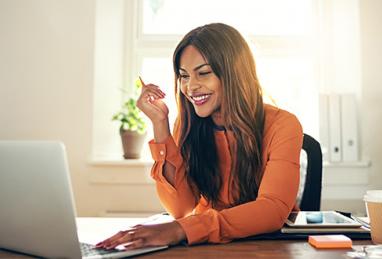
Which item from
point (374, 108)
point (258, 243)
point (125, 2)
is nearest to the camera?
point (258, 243)

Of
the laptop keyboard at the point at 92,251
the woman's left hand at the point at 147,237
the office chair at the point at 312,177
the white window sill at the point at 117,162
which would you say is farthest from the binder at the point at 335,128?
the laptop keyboard at the point at 92,251

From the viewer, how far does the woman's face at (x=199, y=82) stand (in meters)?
1.17

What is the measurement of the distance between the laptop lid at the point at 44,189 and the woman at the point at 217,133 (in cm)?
47

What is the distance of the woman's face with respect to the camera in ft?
3.85

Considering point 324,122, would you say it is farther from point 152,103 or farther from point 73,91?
point 73,91

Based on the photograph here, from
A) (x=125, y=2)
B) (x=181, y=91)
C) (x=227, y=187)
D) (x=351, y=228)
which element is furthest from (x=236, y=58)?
(x=125, y=2)

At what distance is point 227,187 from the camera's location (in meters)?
1.21

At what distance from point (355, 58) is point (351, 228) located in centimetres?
146

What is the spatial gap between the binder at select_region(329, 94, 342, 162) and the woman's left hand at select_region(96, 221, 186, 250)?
1.42 meters

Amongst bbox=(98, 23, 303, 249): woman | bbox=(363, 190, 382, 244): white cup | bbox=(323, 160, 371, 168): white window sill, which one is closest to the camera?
bbox=(363, 190, 382, 244): white cup

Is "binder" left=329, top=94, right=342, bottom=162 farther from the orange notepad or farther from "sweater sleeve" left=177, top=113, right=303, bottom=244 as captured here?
the orange notepad

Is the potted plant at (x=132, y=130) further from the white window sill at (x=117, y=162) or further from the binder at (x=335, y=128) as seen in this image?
the binder at (x=335, y=128)

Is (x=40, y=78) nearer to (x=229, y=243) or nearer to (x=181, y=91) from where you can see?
(x=181, y=91)

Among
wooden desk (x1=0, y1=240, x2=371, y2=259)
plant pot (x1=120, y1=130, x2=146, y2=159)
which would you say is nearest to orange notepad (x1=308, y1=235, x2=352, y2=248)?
wooden desk (x1=0, y1=240, x2=371, y2=259)
